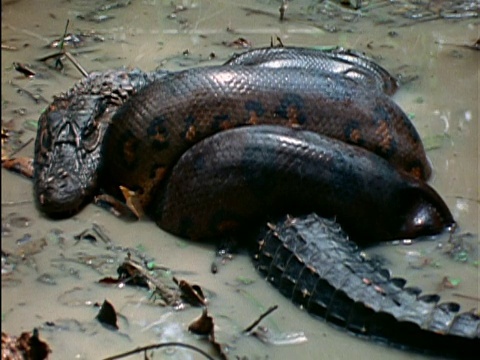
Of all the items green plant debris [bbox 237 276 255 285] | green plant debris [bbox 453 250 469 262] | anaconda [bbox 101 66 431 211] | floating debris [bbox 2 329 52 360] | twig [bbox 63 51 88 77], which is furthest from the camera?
twig [bbox 63 51 88 77]

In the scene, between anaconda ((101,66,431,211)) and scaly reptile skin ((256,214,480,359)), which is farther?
anaconda ((101,66,431,211))

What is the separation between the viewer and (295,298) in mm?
4293

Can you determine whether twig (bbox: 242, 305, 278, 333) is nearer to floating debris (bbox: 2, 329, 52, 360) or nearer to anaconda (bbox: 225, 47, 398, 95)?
floating debris (bbox: 2, 329, 52, 360)

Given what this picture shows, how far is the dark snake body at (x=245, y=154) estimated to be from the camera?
187 inches

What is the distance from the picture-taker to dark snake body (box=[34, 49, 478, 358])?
15.6 feet

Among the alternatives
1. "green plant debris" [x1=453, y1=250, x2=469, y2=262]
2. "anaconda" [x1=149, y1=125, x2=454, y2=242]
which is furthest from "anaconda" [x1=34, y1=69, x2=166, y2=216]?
"green plant debris" [x1=453, y1=250, x2=469, y2=262]

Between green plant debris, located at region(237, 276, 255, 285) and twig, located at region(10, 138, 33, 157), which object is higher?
green plant debris, located at region(237, 276, 255, 285)

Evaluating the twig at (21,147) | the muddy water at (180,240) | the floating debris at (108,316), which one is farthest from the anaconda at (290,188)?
the twig at (21,147)

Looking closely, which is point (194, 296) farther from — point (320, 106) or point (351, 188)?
point (320, 106)

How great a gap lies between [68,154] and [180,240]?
101 cm

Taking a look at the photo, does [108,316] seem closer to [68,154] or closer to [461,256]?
[68,154]

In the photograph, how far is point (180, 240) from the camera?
16.2 ft

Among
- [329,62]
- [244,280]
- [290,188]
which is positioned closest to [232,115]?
[290,188]

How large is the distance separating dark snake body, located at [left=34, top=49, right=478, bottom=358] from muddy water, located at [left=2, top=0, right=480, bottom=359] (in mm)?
161
